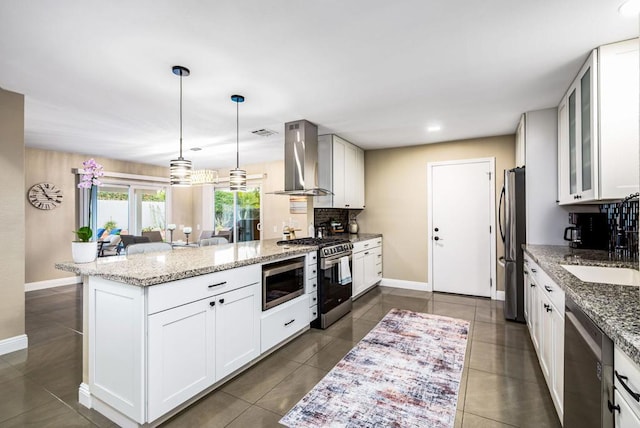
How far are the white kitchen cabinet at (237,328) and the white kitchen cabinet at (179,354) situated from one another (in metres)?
0.07

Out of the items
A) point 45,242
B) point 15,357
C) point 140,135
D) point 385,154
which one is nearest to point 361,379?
point 15,357

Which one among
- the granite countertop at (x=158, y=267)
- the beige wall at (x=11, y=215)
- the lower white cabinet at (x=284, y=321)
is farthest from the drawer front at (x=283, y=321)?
the beige wall at (x=11, y=215)

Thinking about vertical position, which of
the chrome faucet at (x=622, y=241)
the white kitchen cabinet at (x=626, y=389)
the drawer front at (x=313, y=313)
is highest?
the chrome faucet at (x=622, y=241)

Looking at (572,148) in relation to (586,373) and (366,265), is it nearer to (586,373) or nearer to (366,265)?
(586,373)

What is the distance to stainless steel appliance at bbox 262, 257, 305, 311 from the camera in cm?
261

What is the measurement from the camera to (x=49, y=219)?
5.39 meters

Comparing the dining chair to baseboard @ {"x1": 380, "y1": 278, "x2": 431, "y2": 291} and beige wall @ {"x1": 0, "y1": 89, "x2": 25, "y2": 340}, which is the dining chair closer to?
beige wall @ {"x1": 0, "y1": 89, "x2": 25, "y2": 340}

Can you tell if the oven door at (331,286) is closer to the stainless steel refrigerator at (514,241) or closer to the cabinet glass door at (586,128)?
the stainless steel refrigerator at (514,241)

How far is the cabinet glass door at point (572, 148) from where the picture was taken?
2.65 metres

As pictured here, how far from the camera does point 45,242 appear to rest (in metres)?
5.35

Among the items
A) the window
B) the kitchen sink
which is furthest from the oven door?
the window

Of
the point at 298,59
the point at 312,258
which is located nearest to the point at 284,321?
the point at 312,258

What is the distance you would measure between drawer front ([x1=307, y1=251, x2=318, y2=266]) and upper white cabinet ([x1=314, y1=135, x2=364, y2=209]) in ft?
3.85

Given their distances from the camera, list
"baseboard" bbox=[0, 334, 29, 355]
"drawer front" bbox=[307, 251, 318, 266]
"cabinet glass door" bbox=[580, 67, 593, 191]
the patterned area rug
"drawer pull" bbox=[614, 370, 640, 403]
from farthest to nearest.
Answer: "drawer front" bbox=[307, 251, 318, 266] → "baseboard" bbox=[0, 334, 29, 355] → "cabinet glass door" bbox=[580, 67, 593, 191] → the patterned area rug → "drawer pull" bbox=[614, 370, 640, 403]
